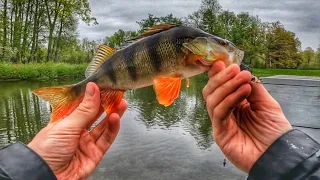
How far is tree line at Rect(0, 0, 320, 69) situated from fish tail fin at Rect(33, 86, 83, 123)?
2279 centimetres

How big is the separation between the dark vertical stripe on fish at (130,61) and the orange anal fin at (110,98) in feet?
0.59

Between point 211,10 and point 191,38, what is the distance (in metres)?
35.0

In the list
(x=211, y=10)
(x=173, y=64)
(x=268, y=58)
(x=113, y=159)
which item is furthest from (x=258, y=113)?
(x=268, y=58)

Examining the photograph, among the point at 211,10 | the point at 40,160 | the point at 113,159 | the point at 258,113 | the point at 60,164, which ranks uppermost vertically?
the point at 211,10

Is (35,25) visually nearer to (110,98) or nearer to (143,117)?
(143,117)

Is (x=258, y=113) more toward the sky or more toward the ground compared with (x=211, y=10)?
more toward the ground

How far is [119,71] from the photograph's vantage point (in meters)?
1.64

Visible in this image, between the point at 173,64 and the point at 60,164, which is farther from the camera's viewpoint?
the point at 60,164

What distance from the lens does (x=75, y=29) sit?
37.5 m

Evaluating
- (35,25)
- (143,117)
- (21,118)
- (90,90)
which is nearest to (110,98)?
(90,90)

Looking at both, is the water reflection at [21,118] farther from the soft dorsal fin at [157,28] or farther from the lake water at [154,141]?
the soft dorsal fin at [157,28]

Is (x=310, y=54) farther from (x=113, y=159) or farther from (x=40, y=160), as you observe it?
(x=40, y=160)

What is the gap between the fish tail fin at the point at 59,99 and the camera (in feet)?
5.37

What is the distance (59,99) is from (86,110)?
16cm
